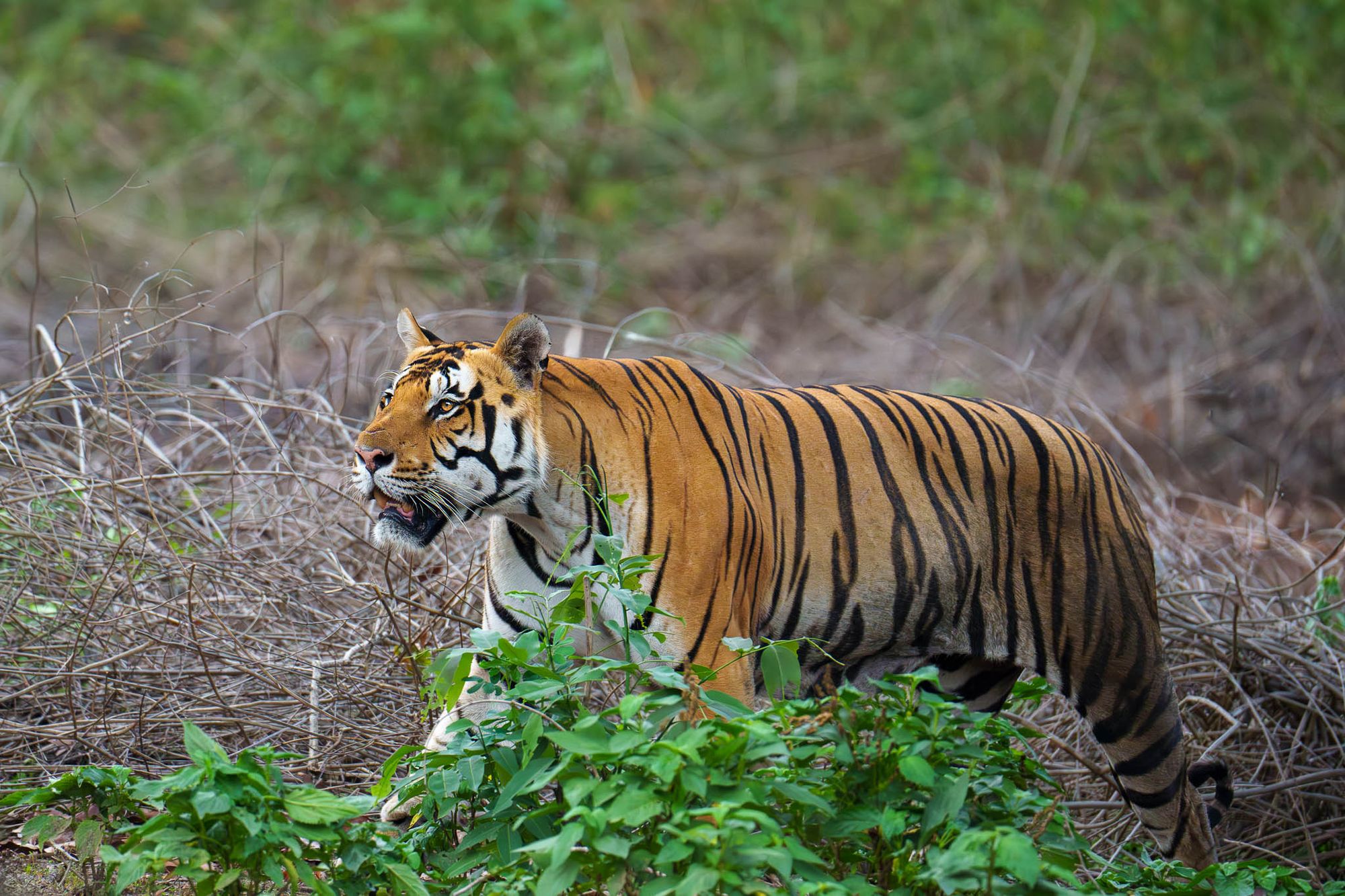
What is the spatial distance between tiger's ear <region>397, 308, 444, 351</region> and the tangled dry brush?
0.66 metres

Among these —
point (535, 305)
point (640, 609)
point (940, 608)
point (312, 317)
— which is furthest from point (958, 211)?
point (640, 609)

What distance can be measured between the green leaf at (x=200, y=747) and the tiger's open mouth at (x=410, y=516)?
2.75ft

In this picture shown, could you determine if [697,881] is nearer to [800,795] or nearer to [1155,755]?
[800,795]

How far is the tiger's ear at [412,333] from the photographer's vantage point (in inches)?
154

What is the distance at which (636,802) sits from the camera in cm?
267

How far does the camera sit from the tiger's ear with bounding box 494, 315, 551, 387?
3645 millimetres

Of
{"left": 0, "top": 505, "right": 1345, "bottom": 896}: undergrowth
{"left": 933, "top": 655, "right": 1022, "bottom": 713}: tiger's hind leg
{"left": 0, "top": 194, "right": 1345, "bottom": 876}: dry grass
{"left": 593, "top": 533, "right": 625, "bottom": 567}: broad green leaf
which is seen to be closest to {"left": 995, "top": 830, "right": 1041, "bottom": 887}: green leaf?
{"left": 0, "top": 505, "right": 1345, "bottom": 896}: undergrowth

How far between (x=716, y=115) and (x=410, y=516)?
28.3 feet

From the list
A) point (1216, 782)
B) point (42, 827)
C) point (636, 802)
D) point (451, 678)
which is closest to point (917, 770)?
point (636, 802)

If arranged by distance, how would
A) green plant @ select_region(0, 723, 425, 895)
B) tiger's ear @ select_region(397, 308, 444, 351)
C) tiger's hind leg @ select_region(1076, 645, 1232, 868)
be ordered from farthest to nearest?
tiger's hind leg @ select_region(1076, 645, 1232, 868) < tiger's ear @ select_region(397, 308, 444, 351) < green plant @ select_region(0, 723, 425, 895)

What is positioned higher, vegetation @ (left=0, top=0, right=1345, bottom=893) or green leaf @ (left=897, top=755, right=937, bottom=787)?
green leaf @ (left=897, top=755, right=937, bottom=787)

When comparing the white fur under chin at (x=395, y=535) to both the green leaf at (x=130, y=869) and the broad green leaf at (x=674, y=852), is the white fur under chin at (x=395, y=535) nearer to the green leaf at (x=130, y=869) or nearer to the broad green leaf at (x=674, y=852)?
the green leaf at (x=130, y=869)

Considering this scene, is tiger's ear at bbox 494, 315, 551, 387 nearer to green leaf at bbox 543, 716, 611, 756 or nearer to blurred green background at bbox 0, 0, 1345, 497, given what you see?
green leaf at bbox 543, 716, 611, 756

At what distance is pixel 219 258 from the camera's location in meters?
9.99
